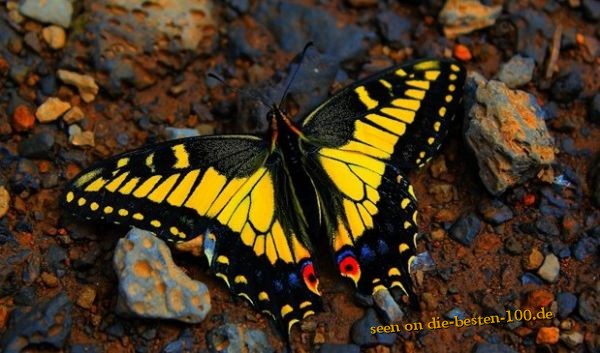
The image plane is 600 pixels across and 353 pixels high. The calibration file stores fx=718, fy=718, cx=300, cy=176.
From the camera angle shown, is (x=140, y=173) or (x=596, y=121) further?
(x=596, y=121)

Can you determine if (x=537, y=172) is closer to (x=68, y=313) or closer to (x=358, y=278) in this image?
(x=358, y=278)

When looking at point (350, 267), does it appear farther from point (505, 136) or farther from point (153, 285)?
point (505, 136)

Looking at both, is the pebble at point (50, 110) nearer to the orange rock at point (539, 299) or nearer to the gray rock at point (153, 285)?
the gray rock at point (153, 285)

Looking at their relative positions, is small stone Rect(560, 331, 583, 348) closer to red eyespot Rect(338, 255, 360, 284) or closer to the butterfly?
the butterfly

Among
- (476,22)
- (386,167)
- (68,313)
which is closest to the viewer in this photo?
(68,313)

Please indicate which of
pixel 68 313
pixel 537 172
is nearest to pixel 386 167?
pixel 537 172

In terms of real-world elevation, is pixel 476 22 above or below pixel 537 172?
above

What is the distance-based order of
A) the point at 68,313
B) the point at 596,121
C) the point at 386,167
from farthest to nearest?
the point at 596,121
the point at 386,167
the point at 68,313

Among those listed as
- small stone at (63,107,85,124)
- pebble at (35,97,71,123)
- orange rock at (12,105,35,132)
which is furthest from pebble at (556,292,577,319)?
orange rock at (12,105,35,132)
